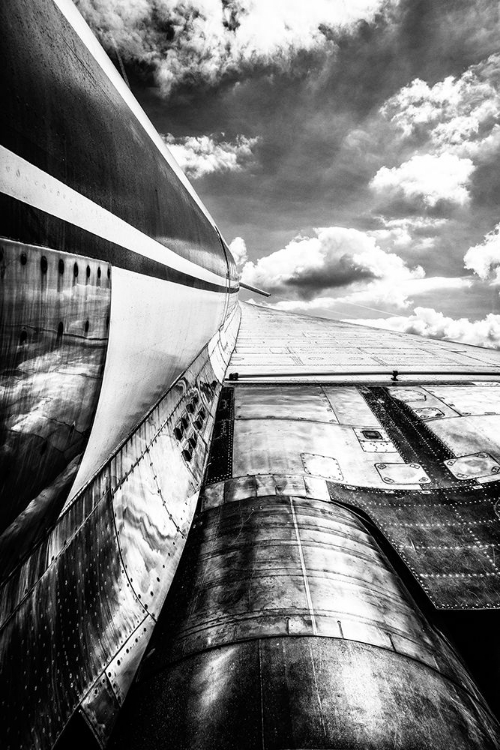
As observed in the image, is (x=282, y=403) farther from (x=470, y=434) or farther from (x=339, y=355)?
(x=339, y=355)

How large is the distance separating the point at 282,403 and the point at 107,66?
427 cm

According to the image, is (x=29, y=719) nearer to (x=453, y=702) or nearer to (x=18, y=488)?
(x=18, y=488)

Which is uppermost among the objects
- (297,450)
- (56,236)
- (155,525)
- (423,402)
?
(56,236)

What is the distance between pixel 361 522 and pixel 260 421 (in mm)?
1897

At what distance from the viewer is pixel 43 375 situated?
1.36 meters

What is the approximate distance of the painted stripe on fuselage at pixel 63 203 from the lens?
3.70 feet

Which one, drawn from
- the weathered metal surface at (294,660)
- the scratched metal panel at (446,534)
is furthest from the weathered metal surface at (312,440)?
the weathered metal surface at (294,660)

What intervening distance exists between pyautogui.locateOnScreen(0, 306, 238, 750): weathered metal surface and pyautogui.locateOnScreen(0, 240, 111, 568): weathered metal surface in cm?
36

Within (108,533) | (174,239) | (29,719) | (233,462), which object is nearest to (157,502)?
(108,533)

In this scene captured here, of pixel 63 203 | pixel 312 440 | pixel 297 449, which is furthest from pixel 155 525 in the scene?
pixel 63 203

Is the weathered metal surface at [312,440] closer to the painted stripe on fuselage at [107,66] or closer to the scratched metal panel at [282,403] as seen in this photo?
the scratched metal panel at [282,403]

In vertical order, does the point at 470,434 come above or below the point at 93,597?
above

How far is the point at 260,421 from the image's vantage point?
16.4 feet

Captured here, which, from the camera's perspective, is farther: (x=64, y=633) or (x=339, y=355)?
(x=339, y=355)
